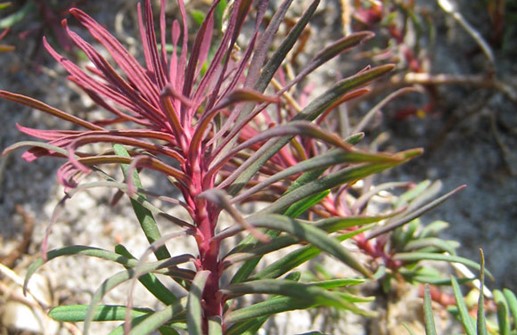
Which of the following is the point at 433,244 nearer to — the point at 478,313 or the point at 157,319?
the point at 478,313

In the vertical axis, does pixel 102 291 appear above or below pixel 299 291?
above

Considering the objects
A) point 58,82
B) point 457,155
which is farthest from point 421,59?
point 58,82

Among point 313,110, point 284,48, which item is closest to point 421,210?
point 313,110

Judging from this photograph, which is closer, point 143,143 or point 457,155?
point 143,143

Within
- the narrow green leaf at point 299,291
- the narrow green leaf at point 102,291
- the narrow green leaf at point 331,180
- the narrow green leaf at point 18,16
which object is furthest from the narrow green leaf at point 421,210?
the narrow green leaf at point 18,16

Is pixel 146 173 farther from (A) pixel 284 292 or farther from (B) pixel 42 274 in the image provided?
(A) pixel 284 292

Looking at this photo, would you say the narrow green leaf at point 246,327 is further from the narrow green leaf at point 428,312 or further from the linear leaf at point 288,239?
the narrow green leaf at point 428,312

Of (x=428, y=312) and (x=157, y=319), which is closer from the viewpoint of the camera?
(x=157, y=319)

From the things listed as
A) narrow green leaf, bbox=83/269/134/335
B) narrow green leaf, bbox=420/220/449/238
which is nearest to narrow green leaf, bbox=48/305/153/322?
narrow green leaf, bbox=83/269/134/335
